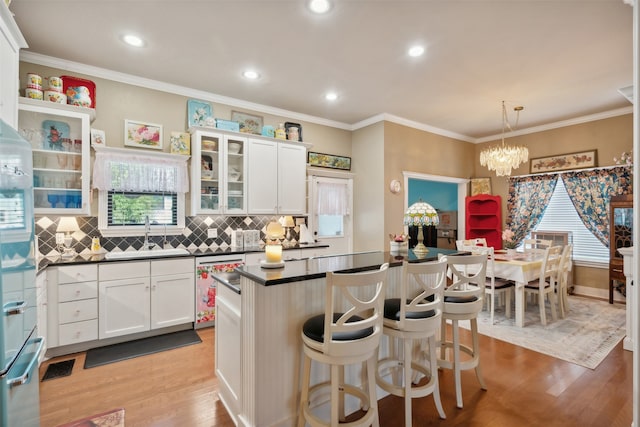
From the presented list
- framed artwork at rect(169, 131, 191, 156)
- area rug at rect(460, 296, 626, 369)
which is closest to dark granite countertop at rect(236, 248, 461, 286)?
area rug at rect(460, 296, 626, 369)

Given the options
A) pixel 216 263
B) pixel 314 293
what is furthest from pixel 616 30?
pixel 216 263

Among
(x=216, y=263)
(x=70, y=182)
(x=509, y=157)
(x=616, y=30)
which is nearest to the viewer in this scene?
(x=616, y=30)

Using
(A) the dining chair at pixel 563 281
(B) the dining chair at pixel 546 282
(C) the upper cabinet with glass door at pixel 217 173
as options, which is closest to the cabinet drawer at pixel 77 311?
(C) the upper cabinet with glass door at pixel 217 173

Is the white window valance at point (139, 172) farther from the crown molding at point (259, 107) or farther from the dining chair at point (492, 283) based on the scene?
the dining chair at point (492, 283)

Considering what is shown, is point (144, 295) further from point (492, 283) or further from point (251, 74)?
point (492, 283)

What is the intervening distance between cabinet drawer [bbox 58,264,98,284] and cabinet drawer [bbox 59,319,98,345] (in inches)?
17.0

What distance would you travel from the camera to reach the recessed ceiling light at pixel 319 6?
7.82 ft

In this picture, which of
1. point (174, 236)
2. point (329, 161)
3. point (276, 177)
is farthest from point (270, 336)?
point (329, 161)

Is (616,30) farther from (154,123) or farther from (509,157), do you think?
(154,123)

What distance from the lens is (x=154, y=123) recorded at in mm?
3828

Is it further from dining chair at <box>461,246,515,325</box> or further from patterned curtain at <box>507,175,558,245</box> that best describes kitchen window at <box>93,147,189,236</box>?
patterned curtain at <box>507,175,558,245</box>

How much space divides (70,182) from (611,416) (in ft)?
16.7

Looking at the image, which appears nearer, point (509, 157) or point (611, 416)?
point (611, 416)

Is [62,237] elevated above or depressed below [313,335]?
above
